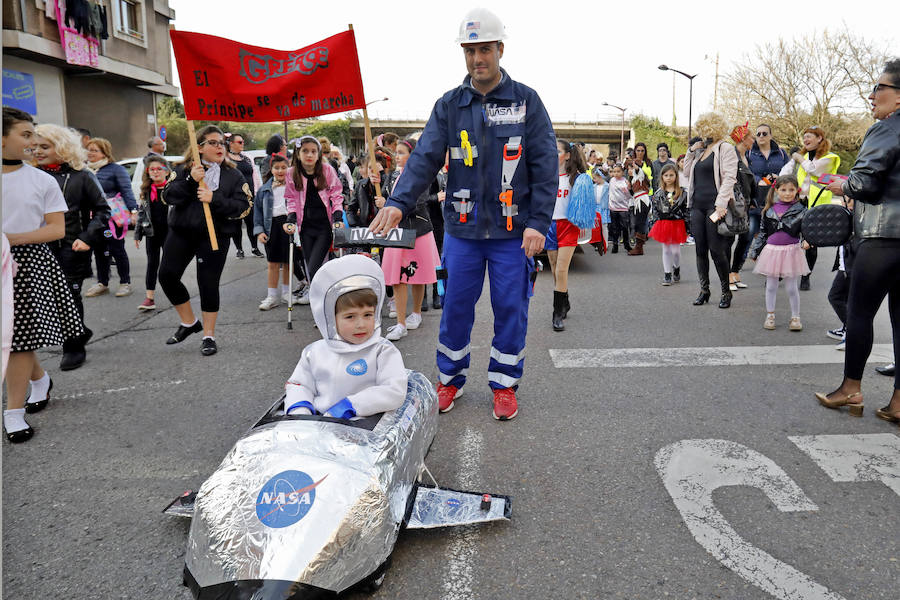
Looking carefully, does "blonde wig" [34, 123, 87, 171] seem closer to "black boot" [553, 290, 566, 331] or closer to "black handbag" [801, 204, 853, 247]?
"black boot" [553, 290, 566, 331]

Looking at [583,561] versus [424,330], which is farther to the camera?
[424,330]

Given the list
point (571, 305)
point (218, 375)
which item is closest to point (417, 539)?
point (218, 375)

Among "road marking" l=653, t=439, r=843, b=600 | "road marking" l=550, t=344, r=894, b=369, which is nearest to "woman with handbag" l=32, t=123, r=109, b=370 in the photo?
"road marking" l=550, t=344, r=894, b=369

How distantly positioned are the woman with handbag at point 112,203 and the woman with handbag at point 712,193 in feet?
21.2

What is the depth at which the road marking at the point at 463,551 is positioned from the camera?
8.30ft

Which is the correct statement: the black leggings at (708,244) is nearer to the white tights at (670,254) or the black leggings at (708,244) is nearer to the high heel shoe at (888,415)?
the white tights at (670,254)

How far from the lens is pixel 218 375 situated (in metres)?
5.32

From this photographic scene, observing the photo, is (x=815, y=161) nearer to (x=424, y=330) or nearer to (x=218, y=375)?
(x=424, y=330)

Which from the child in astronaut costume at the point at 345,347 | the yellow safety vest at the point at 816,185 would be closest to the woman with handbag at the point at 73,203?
the child in astronaut costume at the point at 345,347

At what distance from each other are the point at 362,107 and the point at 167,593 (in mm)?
4244

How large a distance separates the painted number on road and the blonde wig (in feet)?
16.4

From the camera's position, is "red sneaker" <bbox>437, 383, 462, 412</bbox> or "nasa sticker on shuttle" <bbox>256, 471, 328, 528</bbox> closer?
"nasa sticker on shuttle" <bbox>256, 471, 328, 528</bbox>

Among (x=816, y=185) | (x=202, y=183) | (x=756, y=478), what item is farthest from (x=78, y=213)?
(x=816, y=185)

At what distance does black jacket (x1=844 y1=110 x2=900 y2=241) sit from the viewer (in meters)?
3.80
